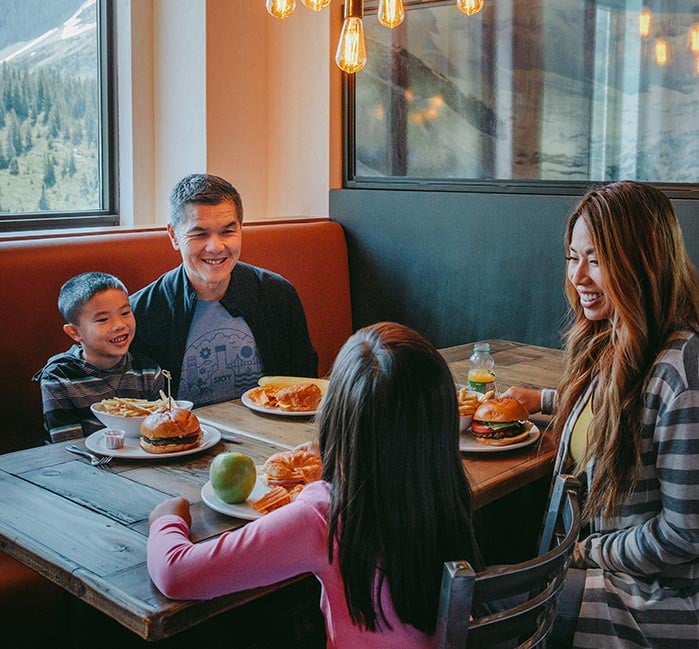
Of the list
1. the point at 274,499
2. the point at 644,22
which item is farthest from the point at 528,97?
the point at 274,499

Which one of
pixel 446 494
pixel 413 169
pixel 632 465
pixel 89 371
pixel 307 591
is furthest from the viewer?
pixel 413 169

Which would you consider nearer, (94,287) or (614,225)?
(614,225)

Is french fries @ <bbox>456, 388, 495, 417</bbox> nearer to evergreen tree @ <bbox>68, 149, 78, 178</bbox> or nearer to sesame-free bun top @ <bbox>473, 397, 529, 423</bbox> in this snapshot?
sesame-free bun top @ <bbox>473, 397, 529, 423</bbox>

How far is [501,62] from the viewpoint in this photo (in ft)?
12.1

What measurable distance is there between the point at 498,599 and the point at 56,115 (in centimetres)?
336

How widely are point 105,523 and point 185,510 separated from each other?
0.15 metres

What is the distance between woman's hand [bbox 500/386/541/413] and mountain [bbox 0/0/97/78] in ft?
8.53

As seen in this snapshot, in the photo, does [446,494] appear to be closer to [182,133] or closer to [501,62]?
[501,62]

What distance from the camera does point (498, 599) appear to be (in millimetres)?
1226

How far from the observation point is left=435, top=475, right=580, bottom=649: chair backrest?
1.17 m

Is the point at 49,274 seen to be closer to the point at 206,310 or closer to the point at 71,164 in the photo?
the point at 206,310

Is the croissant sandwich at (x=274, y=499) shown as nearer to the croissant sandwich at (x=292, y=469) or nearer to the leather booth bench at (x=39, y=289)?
the croissant sandwich at (x=292, y=469)

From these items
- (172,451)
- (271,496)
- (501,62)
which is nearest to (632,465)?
(271,496)

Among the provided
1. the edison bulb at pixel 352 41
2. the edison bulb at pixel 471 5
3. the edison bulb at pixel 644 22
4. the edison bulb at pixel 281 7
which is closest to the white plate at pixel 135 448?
the edison bulb at pixel 352 41
